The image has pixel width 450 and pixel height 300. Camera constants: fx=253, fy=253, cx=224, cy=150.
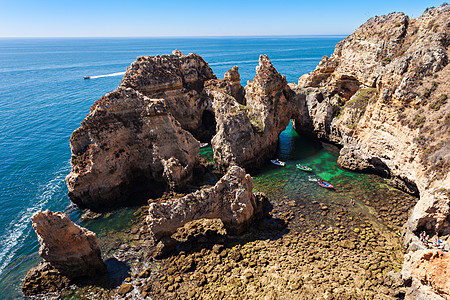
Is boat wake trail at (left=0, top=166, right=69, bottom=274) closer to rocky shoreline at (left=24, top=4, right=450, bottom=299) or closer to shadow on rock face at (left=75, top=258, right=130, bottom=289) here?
rocky shoreline at (left=24, top=4, right=450, bottom=299)

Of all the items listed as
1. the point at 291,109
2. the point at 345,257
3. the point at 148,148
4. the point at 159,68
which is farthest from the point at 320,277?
the point at 159,68

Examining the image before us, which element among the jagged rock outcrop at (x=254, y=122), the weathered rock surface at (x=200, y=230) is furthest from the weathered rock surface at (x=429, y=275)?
the jagged rock outcrop at (x=254, y=122)

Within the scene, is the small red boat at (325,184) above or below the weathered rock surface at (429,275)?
below

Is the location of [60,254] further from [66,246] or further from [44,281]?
[44,281]

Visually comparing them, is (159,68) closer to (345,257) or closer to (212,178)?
(212,178)

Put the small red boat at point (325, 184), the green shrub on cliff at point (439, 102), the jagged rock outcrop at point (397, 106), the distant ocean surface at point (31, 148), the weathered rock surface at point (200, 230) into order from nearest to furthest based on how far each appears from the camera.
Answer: the weathered rock surface at point (200, 230)
the jagged rock outcrop at point (397, 106)
the distant ocean surface at point (31, 148)
the green shrub on cliff at point (439, 102)
the small red boat at point (325, 184)

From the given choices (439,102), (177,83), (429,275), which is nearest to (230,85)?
(177,83)

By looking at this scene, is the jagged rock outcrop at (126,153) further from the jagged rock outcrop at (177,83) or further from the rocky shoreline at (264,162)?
the jagged rock outcrop at (177,83)
